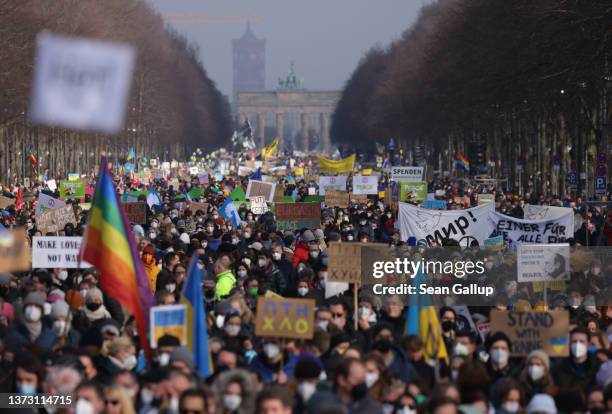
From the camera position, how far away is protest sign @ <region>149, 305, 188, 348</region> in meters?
13.6

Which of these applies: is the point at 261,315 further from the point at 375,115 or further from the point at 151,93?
the point at 375,115

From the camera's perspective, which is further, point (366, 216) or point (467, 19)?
point (467, 19)

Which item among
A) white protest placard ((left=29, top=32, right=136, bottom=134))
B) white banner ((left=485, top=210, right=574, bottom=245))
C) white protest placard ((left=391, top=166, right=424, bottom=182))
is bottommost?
white banner ((left=485, top=210, right=574, bottom=245))

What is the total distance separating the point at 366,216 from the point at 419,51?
80.9 metres

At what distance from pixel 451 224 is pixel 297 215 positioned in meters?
4.37

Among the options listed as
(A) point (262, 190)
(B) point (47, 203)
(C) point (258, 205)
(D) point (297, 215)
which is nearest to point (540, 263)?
(D) point (297, 215)

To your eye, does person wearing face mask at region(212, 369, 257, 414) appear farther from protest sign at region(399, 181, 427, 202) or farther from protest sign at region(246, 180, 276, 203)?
protest sign at region(399, 181, 427, 202)

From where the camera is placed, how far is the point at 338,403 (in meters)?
10.2

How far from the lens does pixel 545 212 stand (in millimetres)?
28000

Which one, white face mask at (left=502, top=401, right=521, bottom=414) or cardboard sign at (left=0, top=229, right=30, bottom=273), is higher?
cardboard sign at (left=0, top=229, right=30, bottom=273)

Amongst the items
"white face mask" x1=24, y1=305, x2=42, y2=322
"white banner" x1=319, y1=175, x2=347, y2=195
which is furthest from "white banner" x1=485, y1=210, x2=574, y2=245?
"white banner" x1=319, y1=175, x2=347, y2=195

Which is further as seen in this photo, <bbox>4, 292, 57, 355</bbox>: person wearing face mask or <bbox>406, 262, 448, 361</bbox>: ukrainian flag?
<bbox>4, 292, 57, 355</bbox>: person wearing face mask

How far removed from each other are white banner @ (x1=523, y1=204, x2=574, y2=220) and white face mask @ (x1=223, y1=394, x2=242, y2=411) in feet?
47.6

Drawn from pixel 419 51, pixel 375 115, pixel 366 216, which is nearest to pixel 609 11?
pixel 366 216
